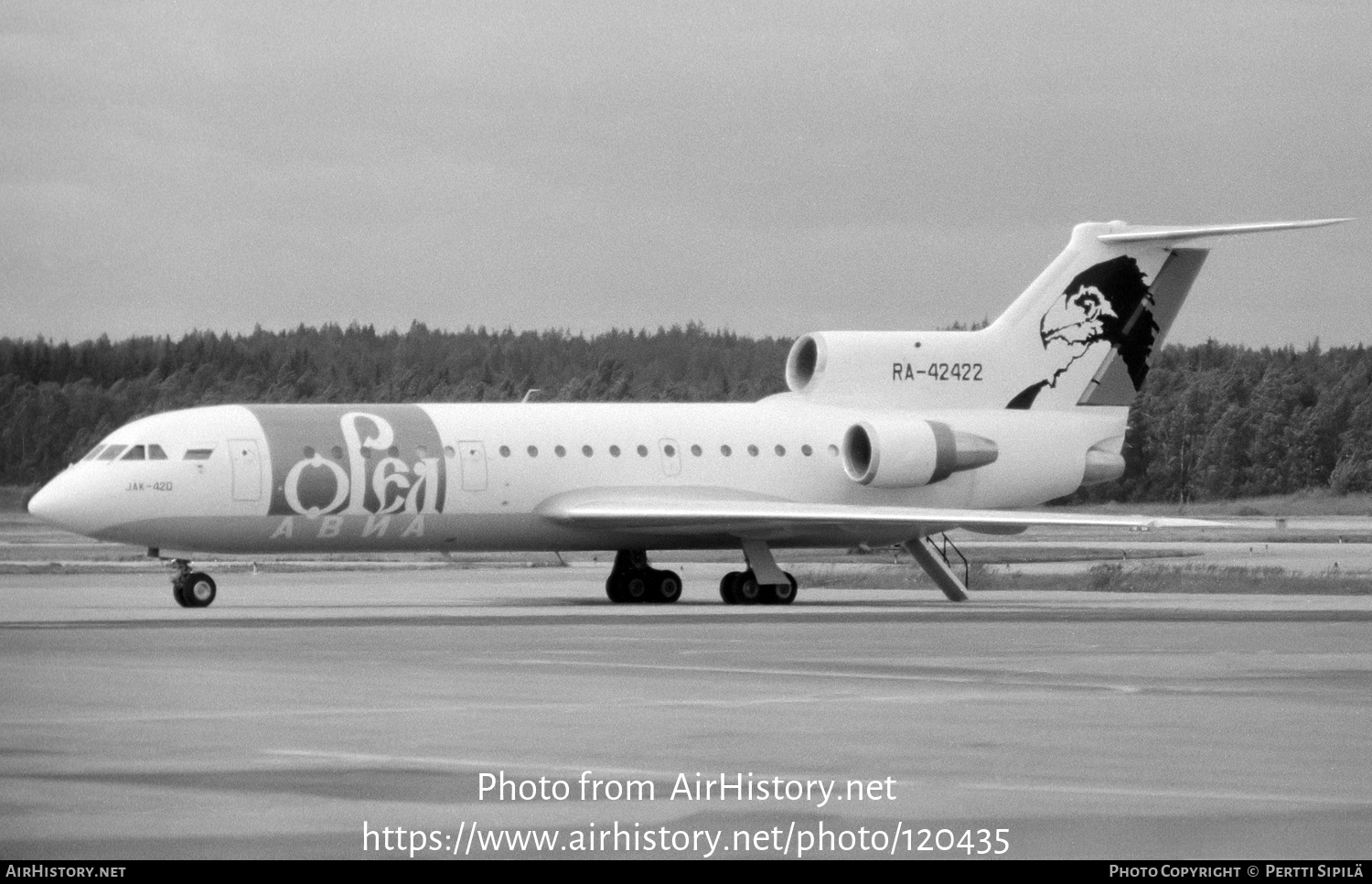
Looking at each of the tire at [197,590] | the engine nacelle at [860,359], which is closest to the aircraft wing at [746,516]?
the engine nacelle at [860,359]

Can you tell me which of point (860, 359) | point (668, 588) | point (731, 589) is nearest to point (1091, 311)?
point (860, 359)

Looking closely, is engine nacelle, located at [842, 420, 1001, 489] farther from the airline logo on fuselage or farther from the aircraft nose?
the aircraft nose

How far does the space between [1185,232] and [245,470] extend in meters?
18.3

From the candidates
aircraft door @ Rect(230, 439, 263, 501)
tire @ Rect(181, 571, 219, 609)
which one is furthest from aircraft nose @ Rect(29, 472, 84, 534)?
aircraft door @ Rect(230, 439, 263, 501)

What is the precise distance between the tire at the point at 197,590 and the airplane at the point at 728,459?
38 millimetres

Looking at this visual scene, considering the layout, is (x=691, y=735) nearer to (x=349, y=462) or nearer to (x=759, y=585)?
(x=349, y=462)

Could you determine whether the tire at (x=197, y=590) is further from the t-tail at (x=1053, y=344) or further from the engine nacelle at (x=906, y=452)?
the t-tail at (x=1053, y=344)

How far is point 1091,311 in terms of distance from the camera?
44094 millimetres

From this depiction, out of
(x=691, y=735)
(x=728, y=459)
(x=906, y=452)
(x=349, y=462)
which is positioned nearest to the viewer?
(x=691, y=735)

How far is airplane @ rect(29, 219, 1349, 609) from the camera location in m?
36.7

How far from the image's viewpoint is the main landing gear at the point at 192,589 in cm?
3588

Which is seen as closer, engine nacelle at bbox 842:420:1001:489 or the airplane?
the airplane

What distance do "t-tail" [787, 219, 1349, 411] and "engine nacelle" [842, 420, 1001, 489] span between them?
1.32 m

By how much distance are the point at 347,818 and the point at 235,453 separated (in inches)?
1008
